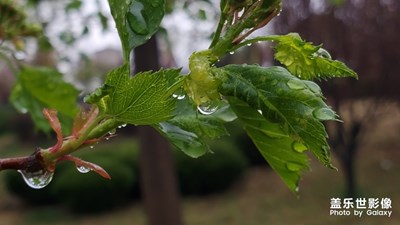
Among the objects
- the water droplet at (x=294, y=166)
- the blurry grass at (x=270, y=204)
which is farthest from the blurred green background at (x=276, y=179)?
the water droplet at (x=294, y=166)

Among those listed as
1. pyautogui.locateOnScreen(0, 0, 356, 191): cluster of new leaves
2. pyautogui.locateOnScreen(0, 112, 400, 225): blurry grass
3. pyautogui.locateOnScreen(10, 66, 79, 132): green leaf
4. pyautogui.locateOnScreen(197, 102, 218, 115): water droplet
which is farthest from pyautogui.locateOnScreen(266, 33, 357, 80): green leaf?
pyautogui.locateOnScreen(0, 112, 400, 225): blurry grass

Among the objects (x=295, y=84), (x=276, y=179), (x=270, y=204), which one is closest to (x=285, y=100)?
(x=295, y=84)

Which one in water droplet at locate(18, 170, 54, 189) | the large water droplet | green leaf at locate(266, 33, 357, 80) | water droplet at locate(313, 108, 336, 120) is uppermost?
the large water droplet

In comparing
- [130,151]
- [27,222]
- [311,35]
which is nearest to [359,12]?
[311,35]

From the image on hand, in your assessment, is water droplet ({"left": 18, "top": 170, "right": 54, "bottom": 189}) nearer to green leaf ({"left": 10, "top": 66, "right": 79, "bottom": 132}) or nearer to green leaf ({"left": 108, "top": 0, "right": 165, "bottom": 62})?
green leaf ({"left": 10, "top": 66, "right": 79, "bottom": 132})

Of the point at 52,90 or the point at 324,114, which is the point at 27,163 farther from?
the point at 324,114

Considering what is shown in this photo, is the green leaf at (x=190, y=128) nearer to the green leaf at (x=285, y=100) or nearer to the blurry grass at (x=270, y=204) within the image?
the green leaf at (x=285, y=100)
